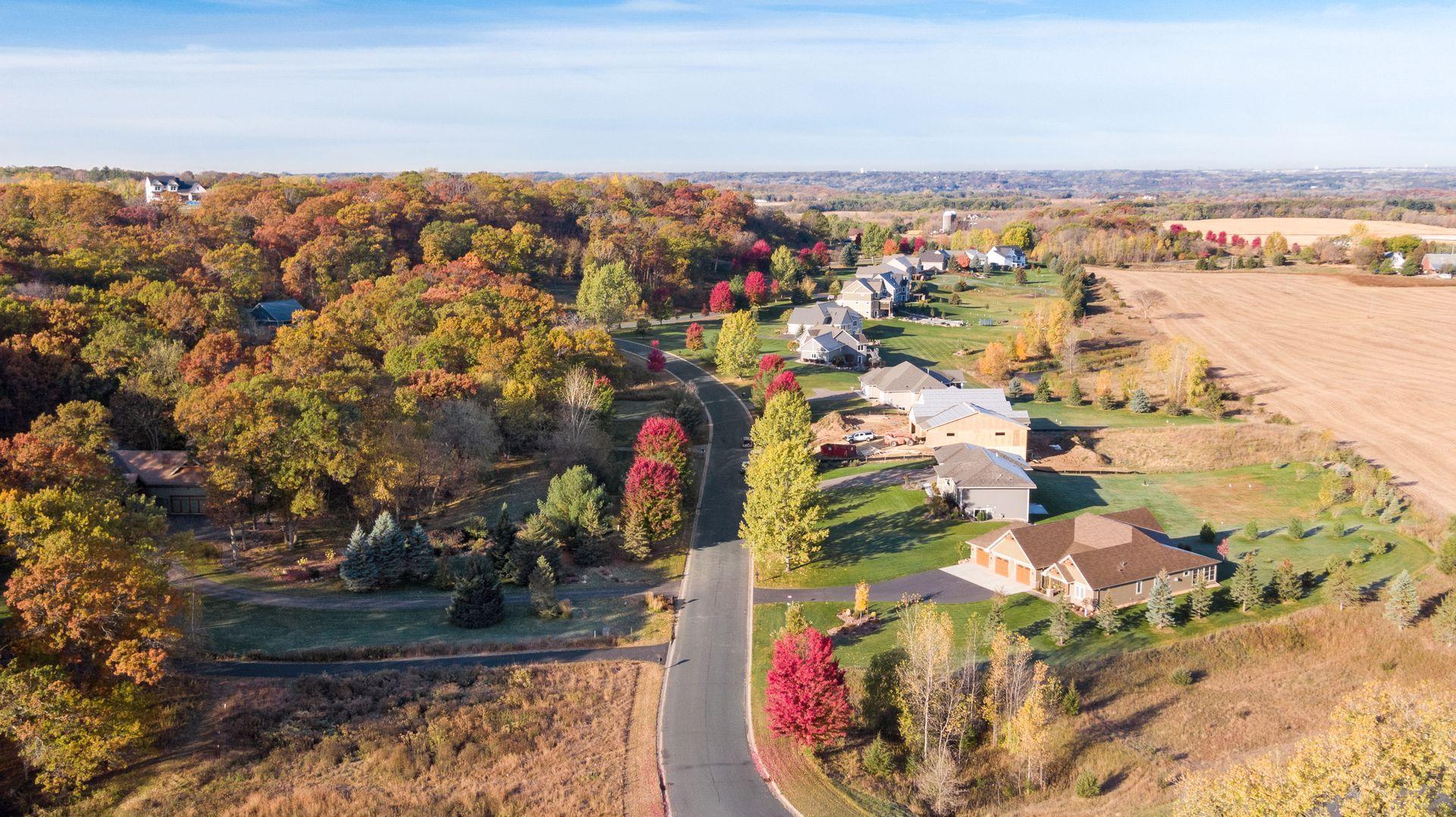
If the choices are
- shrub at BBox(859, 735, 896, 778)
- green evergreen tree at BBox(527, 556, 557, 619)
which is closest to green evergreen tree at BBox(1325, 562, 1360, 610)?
shrub at BBox(859, 735, 896, 778)

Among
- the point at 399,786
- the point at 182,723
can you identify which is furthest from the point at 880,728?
the point at 182,723

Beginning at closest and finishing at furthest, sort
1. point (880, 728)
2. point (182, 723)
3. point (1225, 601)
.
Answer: point (182, 723) → point (880, 728) → point (1225, 601)

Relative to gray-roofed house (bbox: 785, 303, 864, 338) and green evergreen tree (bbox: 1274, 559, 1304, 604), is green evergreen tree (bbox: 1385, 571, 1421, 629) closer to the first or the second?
green evergreen tree (bbox: 1274, 559, 1304, 604)

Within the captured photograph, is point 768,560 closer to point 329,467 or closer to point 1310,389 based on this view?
point 329,467

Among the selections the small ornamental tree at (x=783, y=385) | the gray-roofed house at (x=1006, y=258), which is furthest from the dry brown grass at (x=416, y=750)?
the gray-roofed house at (x=1006, y=258)

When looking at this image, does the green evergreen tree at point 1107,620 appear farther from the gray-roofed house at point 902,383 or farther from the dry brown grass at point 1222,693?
the gray-roofed house at point 902,383

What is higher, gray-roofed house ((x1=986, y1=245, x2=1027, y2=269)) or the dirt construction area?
gray-roofed house ((x1=986, y1=245, x2=1027, y2=269))
